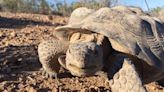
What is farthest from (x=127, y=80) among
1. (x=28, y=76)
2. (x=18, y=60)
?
(x=18, y=60)

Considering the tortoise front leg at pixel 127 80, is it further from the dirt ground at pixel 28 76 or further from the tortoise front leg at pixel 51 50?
the dirt ground at pixel 28 76

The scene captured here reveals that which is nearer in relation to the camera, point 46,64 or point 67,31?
point 67,31

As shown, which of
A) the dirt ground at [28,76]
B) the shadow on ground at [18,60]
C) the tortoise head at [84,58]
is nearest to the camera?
the tortoise head at [84,58]

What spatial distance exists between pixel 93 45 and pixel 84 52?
0.26m

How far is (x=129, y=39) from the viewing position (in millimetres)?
5102

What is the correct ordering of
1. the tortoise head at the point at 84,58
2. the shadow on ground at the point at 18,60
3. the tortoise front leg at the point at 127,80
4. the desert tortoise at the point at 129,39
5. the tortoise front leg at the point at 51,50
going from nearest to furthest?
the tortoise head at the point at 84,58, the tortoise front leg at the point at 127,80, the desert tortoise at the point at 129,39, the tortoise front leg at the point at 51,50, the shadow on ground at the point at 18,60

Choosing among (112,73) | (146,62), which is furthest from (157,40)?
(112,73)

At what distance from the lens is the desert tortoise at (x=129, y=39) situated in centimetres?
499

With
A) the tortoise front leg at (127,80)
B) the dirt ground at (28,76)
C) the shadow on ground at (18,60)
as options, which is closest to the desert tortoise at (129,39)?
the tortoise front leg at (127,80)

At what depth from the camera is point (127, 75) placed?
15.7 ft

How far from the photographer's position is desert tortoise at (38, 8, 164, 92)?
4992 mm

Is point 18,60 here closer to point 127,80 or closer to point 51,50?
point 51,50

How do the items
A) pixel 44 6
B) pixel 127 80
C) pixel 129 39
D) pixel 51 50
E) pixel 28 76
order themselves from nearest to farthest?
pixel 127 80 < pixel 129 39 < pixel 51 50 < pixel 28 76 < pixel 44 6

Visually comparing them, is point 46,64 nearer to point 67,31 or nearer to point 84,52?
point 67,31
